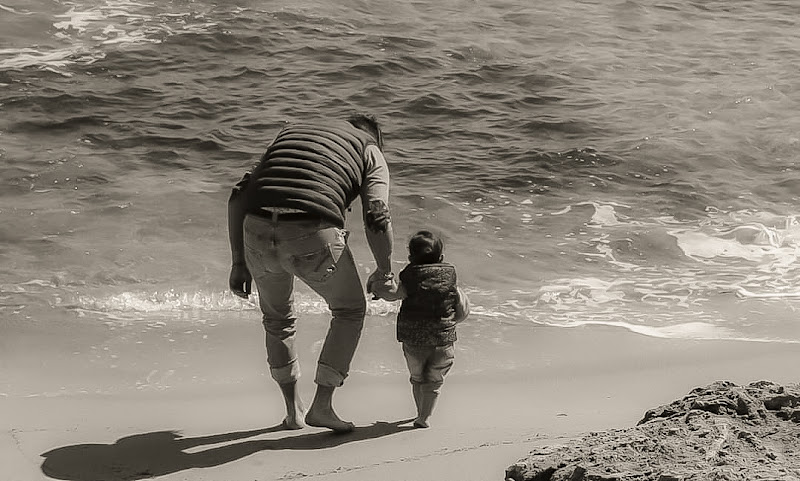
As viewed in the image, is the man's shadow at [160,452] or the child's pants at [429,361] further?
the child's pants at [429,361]

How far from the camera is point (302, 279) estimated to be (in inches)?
184

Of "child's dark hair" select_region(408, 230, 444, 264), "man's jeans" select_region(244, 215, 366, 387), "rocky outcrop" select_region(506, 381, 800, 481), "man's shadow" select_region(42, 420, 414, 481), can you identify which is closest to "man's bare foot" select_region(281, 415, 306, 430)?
"man's shadow" select_region(42, 420, 414, 481)

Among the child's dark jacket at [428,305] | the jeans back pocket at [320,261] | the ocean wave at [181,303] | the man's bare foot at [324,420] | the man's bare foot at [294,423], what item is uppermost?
the jeans back pocket at [320,261]

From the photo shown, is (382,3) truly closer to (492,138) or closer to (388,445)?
(492,138)

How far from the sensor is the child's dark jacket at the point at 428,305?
4.84 m

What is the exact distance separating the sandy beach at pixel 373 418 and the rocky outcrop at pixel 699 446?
61 centimetres

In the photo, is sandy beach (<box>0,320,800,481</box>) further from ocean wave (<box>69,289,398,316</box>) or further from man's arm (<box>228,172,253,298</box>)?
man's arm (<box>228,172,253,298</box>)

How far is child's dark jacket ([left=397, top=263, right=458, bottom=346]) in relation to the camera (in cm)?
484

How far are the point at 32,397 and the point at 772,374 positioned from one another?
3605mm

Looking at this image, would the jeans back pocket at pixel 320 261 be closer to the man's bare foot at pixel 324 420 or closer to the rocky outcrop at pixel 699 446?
the man's bare foot at pixel 324 420

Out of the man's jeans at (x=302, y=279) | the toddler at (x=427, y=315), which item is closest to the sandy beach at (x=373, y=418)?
the toddler at (x=427, y=315)

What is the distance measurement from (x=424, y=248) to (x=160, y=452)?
137cm

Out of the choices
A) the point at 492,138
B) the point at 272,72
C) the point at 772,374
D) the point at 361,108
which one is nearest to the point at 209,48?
the point at 272,72

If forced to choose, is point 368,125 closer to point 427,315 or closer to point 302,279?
point 302,279
